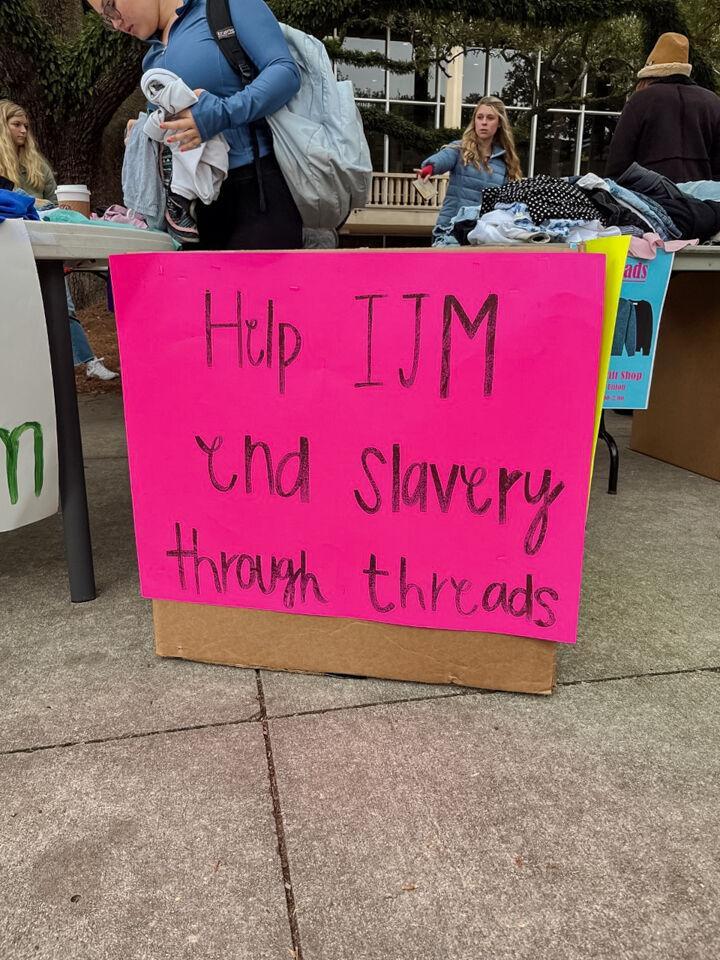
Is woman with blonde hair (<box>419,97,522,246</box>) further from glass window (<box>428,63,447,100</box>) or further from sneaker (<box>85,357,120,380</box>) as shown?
glass window (<box>428,63,447,100</box>)

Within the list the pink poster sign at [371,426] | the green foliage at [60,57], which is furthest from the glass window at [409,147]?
the pink poster sign at [371,426]

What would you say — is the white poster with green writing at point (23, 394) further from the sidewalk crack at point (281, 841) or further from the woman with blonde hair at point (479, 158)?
the woman with blonde hair at point (479, 158)

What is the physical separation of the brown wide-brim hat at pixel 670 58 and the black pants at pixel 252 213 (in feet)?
8.41

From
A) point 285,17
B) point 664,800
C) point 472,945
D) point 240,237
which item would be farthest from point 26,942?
point 285,17

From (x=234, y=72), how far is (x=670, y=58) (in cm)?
268

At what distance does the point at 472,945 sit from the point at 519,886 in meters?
0.13

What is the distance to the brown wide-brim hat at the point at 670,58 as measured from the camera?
369 cm

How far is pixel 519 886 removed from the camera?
1.09 meters

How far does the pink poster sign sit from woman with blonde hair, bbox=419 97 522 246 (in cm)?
361

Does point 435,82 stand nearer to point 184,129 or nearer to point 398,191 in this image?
point 398,191

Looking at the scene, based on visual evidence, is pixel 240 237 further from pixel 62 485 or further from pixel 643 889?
pixel 643 889

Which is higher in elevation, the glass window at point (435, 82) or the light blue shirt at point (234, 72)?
the glass window at point (435, 82)

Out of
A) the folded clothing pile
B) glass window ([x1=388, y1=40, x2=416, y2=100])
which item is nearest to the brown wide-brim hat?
the folded clothing pile

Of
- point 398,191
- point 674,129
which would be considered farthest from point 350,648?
point 398,191
